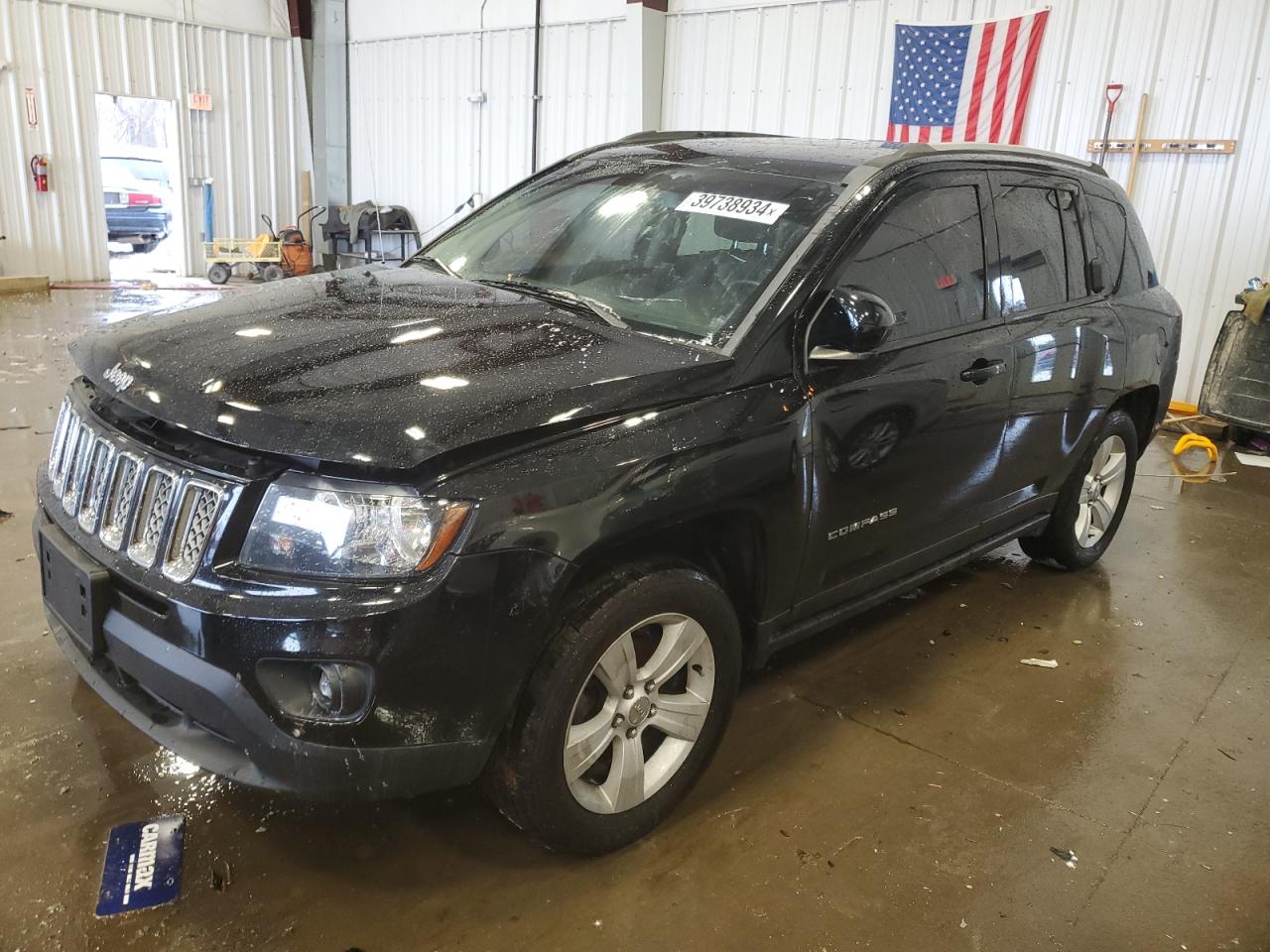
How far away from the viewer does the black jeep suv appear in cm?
175

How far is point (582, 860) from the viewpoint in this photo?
7.16 feet

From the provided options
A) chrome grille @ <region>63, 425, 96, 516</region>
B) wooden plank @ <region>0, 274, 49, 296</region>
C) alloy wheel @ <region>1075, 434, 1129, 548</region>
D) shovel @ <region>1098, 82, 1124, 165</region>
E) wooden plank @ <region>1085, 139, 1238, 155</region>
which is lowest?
wooden plank @ <region>0, 274, 49, 296</region>

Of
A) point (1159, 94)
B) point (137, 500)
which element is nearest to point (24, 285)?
point (137, 500)

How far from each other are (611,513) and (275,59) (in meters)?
13.3

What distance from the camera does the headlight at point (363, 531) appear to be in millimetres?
1729

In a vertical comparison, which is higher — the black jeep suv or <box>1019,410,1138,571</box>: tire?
the black jeep suv

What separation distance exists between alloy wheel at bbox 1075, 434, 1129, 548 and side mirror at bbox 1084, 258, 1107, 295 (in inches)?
25.4

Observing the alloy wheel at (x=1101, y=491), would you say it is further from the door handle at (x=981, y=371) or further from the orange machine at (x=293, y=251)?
the orange machine at (x=293, y=251)

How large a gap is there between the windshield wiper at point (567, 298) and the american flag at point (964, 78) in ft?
21.0

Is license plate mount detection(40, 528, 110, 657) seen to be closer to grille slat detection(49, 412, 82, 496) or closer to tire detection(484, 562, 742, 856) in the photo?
grille slat detection(49, 412, 82, 496)

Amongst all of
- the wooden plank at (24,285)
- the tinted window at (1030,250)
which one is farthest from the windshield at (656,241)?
the wooden plank at (24,285)

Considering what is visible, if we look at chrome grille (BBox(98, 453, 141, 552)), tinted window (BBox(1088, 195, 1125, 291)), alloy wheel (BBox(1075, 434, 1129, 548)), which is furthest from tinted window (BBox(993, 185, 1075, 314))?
chrome grille (BBox(98, 453, 141, 552))

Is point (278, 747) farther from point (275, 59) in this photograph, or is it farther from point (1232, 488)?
point (275, 59)

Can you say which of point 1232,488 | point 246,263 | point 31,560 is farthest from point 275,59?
point 1232,488
